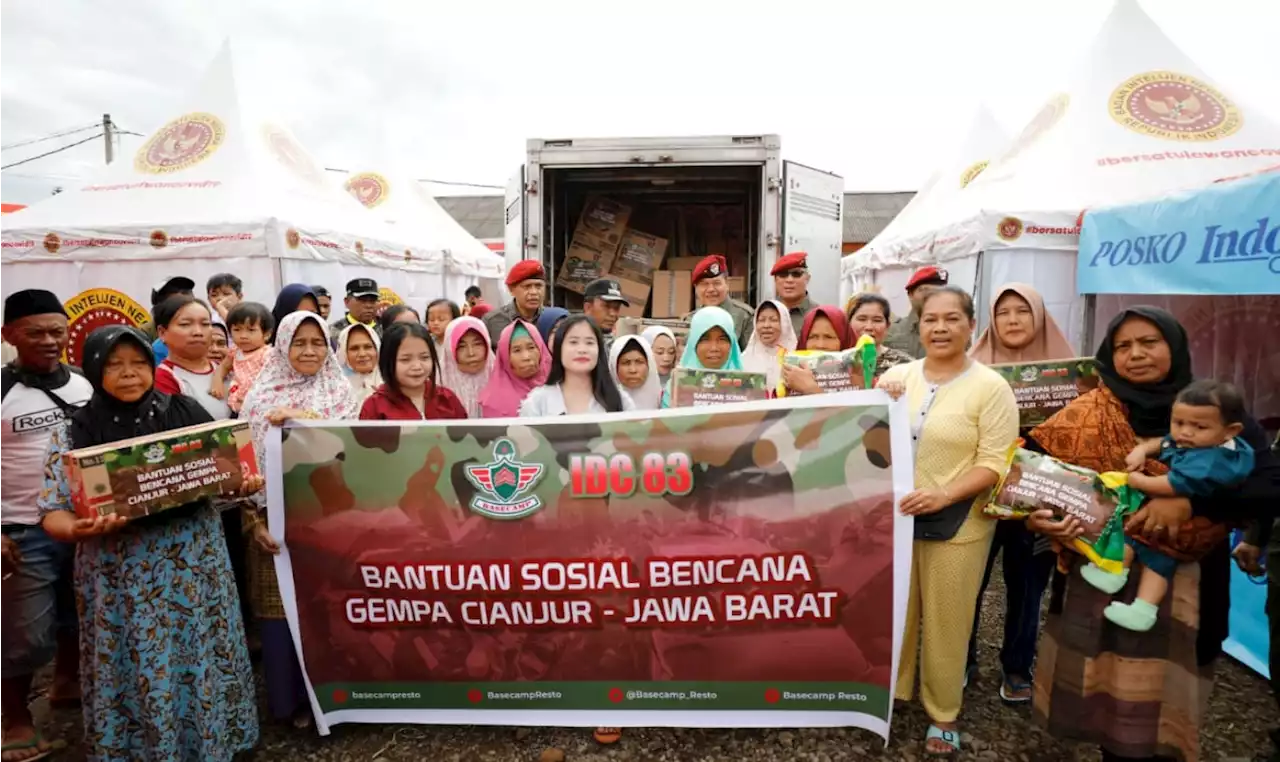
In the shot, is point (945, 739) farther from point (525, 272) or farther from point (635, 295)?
point (635, 295)

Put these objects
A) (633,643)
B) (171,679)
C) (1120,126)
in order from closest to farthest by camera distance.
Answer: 1. (171,679)
2. (633,643)
3. (1120,126)

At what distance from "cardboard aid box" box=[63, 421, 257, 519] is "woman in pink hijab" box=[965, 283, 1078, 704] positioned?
292cm

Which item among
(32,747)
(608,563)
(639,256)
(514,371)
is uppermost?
(639,256)

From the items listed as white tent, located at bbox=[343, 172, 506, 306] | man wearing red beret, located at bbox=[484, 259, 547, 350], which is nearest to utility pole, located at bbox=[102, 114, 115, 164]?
white tent, located at bbox=[343, 172, 506, 306]

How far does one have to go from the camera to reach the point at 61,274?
765cm

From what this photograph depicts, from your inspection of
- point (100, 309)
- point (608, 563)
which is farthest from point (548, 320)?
point (100, 309)

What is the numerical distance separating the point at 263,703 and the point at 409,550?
1191mm

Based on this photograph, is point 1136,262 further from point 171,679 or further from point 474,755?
point 171,679

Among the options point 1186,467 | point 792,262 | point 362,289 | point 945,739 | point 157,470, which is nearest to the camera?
point 1186,467

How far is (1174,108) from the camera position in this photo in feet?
24.0

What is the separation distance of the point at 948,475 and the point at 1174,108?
7492 mm

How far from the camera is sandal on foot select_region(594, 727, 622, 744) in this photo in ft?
8.64

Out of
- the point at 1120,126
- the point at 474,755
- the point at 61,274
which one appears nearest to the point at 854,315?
the point at 474,755

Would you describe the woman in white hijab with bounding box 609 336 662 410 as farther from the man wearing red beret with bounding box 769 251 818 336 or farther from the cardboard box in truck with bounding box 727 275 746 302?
the cardboard box in truck with bounding box 727 275 746 302
